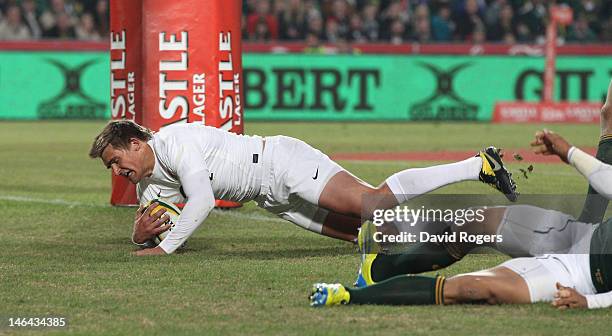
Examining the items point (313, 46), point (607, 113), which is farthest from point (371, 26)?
point (607, 113)

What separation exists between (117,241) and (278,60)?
17.2 meters

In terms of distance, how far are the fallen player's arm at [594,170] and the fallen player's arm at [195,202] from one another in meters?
2.83

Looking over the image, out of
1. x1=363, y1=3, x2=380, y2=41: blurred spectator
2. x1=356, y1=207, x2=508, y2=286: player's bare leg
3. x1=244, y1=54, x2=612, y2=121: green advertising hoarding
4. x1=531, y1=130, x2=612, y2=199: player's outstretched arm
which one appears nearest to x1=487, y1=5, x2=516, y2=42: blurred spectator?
x1=363, y1=3, x2=380, y2=41: blurred spectator

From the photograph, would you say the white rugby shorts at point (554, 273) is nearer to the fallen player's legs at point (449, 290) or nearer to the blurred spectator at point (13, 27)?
the fallen player's legs at point (449, 290)

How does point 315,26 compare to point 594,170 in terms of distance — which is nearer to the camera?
point 594,170

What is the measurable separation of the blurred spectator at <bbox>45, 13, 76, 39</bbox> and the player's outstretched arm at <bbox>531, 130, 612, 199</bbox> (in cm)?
2246

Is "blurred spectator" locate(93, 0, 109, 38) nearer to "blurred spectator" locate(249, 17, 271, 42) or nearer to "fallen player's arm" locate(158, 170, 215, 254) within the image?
"blurred spectator" locate(249, 17, 271, 42)

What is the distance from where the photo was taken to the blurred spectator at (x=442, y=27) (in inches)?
1193

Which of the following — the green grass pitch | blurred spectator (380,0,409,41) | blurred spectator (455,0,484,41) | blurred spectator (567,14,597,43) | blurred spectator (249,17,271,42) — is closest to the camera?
the green grass pitch

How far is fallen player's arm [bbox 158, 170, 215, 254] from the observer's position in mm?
8477

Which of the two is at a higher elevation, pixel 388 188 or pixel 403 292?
pixel 388 188

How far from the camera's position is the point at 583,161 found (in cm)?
656

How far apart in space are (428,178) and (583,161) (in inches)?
89.4

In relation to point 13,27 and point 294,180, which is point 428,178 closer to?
point 294,180
